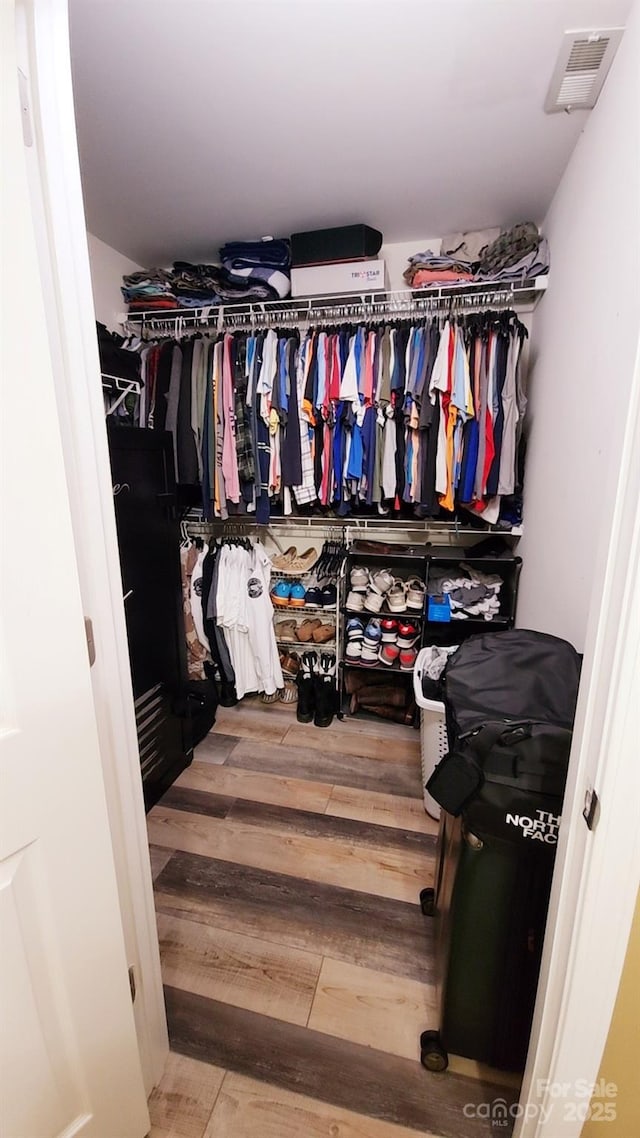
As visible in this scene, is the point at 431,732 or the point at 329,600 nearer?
the point at 431,732

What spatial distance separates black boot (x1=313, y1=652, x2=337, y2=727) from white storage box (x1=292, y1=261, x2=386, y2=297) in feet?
6.17

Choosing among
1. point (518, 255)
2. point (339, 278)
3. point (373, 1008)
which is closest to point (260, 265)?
point (339, 278)

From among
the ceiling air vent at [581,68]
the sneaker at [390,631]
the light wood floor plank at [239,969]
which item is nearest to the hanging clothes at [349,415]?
the sneaker at [390,631]

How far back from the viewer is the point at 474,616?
2143mm

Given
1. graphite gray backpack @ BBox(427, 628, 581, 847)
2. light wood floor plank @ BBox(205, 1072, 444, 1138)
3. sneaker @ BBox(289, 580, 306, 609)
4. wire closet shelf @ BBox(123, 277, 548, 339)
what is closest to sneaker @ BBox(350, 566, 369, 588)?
sneaker @ BBox(289, 580, 306, 609)

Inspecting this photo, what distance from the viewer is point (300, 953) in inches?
52.1

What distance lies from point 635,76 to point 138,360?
6.84 feet

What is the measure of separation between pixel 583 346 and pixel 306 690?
1.97 m

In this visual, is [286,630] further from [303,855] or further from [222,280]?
[222,280]

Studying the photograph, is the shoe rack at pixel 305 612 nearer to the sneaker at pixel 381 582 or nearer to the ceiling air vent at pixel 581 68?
Answer: the sneaker at pixel 381 582

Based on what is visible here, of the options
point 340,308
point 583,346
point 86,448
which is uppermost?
point 340,308

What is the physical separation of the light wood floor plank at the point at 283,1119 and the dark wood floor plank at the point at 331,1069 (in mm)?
16

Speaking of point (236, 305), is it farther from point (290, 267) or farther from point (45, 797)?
point (45, 797)

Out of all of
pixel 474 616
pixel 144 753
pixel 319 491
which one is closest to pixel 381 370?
pixel 319 491
